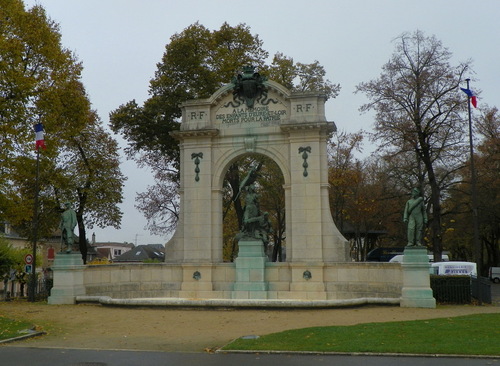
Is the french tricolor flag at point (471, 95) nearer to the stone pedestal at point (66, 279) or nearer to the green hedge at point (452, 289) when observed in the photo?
the green hedge at point (452, 289)

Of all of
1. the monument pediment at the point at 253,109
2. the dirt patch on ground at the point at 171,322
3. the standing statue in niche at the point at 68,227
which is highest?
the monument pediment at the point at 253,109

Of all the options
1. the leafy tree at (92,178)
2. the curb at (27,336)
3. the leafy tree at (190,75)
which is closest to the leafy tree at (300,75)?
the leafy tree at (190,75)

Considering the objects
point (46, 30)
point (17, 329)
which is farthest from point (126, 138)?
point (17, 329)

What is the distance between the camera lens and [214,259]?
24328 millimetres

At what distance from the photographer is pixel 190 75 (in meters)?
34.1

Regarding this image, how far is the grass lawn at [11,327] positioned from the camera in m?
13.0

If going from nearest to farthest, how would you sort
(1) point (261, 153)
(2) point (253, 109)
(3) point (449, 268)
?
(1) point (261, 153), (2) point (253, 109), (3) point (449, 268)

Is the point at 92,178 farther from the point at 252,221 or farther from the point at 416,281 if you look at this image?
the point at 416,281

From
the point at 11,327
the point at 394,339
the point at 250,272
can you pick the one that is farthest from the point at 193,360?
the point at 250,272

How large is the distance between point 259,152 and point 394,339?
1373 centimetres

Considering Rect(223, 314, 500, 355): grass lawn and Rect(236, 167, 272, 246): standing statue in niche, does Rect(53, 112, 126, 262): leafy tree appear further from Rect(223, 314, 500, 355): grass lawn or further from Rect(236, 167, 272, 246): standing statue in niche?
Rect(223, 314, 500, 355): grass lawn

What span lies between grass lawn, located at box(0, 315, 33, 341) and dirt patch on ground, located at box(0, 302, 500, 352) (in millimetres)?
476

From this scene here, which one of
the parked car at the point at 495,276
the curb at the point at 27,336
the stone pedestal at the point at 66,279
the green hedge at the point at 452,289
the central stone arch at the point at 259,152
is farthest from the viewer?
the parked car at the point at 495,276

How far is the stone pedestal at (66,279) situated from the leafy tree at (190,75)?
43.6 feet
